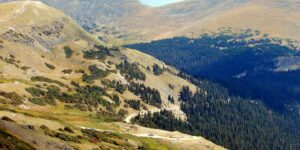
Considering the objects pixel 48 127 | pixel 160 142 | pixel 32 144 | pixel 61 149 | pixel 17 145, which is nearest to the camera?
pixel 17 145

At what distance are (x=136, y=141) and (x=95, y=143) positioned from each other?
144 ft

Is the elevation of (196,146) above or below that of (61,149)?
below

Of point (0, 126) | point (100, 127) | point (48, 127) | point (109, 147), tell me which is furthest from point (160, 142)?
point (0, 126)

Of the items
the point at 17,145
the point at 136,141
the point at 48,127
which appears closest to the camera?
the point at 17,145

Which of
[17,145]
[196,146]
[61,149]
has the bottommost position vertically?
[196,146]

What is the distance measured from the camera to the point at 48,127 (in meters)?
127

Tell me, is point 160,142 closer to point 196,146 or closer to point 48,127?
point 196,146

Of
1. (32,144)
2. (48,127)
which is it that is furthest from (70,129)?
(32,144)

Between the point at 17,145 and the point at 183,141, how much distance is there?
116 meters

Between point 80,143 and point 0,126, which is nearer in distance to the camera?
point 0,126

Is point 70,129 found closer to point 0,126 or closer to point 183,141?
point 0,126

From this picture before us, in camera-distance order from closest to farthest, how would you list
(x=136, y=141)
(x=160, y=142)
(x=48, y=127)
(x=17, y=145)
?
1. (x=17, y=145)
2. (x=48, y=127)
3. (x=136, y=141)
4. (x=160, y=142)

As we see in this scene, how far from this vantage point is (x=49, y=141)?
106m

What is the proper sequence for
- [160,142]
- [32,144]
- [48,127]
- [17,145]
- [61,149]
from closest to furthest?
[17,145] < [32,144] < [61,149] < [48,127] < [160,142]
